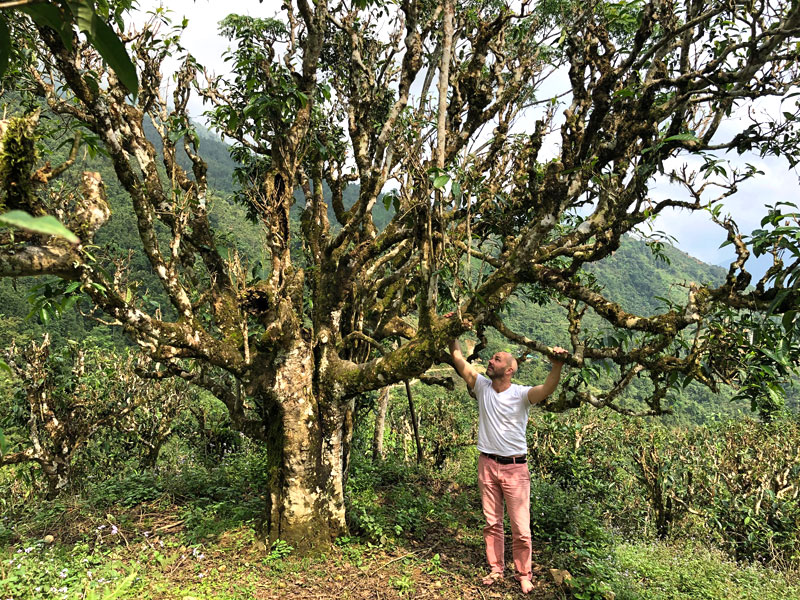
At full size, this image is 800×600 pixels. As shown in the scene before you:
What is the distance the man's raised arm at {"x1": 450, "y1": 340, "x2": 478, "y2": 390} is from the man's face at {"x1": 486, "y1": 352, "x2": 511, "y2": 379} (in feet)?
0.97

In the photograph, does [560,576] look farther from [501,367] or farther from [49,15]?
[49,15]

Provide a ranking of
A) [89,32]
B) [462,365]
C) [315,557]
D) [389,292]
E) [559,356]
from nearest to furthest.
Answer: [89,32] < [559,356] < [462,365] < [315,557] < [389,292]

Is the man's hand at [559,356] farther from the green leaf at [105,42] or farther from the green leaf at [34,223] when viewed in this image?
the green leaf at [34,223]

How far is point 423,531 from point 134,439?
5989mm

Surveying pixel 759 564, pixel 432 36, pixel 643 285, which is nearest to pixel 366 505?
pixel 759 564

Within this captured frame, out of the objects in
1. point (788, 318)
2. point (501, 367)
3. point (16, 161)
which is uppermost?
point (16, 161)

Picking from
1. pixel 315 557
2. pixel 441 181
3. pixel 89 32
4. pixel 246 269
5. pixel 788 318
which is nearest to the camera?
pixel 89 32

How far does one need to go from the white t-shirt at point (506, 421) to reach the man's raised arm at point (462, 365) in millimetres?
278

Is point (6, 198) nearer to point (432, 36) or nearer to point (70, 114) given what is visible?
point (70, 114)

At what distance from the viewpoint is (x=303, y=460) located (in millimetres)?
4246

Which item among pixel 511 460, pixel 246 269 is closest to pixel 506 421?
pixel 511 460

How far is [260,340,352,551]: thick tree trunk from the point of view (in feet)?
13.9

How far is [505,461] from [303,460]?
5.98ft

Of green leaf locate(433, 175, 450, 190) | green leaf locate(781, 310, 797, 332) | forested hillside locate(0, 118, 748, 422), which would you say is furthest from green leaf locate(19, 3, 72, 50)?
green leaf locate(781, 310, 797, 332)
